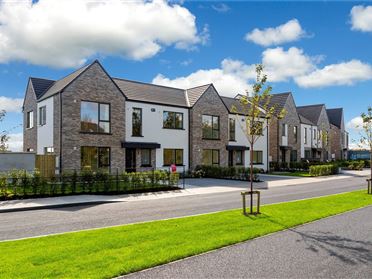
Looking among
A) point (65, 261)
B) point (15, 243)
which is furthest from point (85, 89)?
point (65, 261)

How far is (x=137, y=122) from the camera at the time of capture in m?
25.7

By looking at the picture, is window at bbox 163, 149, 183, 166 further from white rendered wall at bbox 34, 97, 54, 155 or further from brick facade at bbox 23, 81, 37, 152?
brick facade at bbox 23, 81, 37, 152

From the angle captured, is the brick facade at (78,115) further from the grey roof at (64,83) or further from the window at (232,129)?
the window at (232,129)

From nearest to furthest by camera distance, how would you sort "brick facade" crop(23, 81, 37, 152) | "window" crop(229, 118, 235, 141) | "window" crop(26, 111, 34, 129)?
"brick facade" crop(23, 81, 37, 152) → "window" crop(26, 111, 34, 129) → "window" crop(229, 118, 235, 141)

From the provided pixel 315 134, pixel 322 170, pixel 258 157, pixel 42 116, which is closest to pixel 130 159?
pixel 42 116

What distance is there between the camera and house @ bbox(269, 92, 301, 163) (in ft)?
132

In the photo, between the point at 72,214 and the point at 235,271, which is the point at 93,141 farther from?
the point at 235,271

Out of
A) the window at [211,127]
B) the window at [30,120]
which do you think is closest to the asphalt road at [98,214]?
the window at [211,127]

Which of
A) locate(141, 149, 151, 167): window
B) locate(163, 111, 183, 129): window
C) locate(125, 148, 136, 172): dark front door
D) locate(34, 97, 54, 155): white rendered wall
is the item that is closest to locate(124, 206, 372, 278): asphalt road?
locate(125, 148, 136, 172): dark front door

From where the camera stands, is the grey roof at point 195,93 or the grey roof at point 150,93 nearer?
the grey roof at point 150,93

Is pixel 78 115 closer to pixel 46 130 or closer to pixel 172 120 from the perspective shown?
pixel 46 130

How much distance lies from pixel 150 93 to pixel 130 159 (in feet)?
20.7

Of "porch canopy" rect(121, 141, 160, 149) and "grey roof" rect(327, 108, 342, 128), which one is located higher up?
"grey roof" rect(327, 108, 342, 128)

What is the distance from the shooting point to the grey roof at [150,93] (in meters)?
26.5
